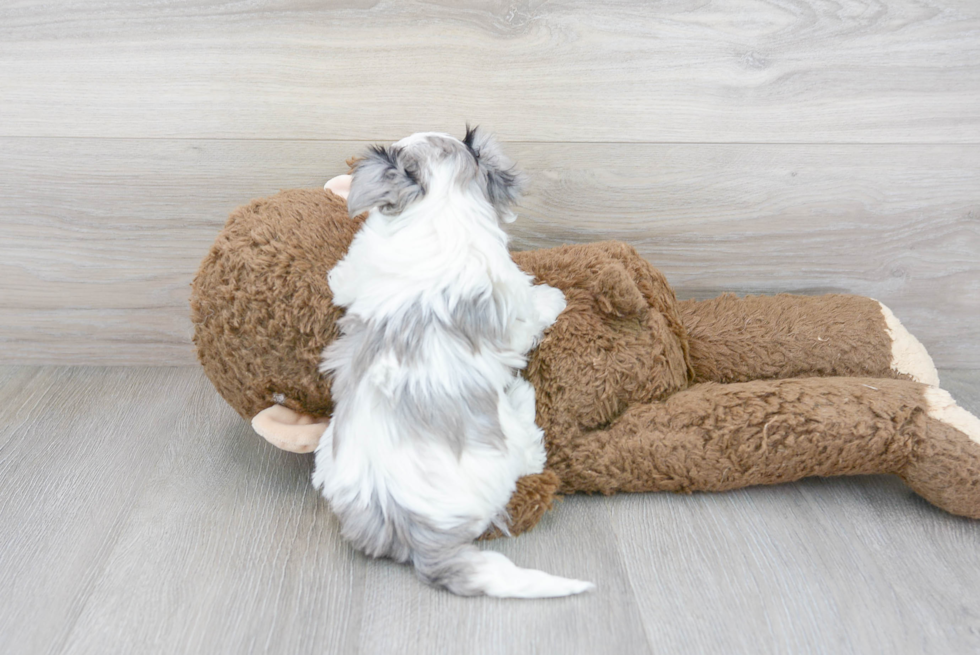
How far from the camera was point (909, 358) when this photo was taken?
1410mm

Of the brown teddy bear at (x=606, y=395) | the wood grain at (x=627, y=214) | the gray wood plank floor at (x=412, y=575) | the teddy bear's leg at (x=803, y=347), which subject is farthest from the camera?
the wood grain at (x=627, y=214)

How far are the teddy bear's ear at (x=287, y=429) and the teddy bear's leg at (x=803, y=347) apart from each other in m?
0.73

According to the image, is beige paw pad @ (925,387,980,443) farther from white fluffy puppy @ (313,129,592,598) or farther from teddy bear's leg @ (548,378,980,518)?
white fluffy puppy @ (313,129,592,598)

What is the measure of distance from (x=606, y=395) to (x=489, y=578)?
1.26 feet

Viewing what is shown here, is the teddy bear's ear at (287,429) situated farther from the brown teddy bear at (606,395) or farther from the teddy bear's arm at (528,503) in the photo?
the teddy bear's arm at (528,503)

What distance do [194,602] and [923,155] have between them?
1.62 m

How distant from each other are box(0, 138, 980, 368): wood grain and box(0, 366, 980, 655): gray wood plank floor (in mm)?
445

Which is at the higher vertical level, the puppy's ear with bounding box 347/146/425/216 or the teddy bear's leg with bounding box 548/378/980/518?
the puppy's ear with bounding box 347/146/425/216

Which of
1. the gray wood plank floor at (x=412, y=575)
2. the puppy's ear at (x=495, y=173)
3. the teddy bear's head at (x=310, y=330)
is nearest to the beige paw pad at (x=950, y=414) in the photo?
the gray wood plank floor at (x=412, y=575)

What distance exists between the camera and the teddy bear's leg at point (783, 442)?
3.80ft

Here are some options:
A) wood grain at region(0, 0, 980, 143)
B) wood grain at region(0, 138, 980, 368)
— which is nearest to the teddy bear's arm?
wood grain at region(0, 138, 980, 368)

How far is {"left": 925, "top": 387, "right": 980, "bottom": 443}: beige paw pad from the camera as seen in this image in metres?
1.16

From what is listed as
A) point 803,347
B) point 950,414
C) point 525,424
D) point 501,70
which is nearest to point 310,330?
point 525,424

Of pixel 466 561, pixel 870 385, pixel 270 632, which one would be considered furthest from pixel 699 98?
pixel 270 632
